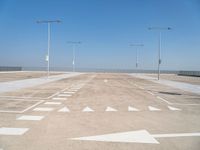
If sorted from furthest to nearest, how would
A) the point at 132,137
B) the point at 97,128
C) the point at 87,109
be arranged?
the point at 87,109, the point at 97,128, the point at 132,137

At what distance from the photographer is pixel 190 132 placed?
21.8ft

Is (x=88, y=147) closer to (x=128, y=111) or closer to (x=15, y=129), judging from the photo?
(x=15, y=129)

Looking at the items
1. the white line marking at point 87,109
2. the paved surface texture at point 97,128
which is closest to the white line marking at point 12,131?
the paved surface texture at point 97,128

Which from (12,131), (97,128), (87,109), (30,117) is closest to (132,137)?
(97,128)

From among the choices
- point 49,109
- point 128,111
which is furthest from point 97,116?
point 49,109

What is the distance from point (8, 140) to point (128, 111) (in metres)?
5.37

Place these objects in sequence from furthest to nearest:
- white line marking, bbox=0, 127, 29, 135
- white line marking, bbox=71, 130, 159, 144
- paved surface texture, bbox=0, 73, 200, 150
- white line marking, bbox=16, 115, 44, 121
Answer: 1. white line marking, bbox=16, 115, 44, 121
2. white line marking, bbox=0, 127, 29, 135
3. white line marking, bbox=71, 130, 159, 144
4. paved surface texture, bbox=0, 73, 200, 150

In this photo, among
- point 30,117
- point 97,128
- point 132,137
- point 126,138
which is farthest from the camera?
point 30,117

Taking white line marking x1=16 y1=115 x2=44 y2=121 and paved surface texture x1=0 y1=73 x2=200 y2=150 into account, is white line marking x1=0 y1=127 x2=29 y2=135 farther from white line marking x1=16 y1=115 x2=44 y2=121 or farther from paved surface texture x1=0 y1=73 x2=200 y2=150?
white line marking x1=16 y1=115 x2=44 y2=121

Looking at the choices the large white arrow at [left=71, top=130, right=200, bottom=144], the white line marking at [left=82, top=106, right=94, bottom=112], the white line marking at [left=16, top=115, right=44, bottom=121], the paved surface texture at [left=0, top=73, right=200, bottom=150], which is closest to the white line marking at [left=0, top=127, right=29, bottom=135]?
the paved surface texture at [left=0, top=73, right=200, bottom=150]

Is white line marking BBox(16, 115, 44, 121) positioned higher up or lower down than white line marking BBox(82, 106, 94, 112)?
higher up

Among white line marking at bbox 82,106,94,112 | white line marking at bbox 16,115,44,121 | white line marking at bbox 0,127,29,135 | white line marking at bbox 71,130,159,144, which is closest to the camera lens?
white line marking at bbox 71,130,159,144

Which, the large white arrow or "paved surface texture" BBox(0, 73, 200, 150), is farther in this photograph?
the large white arrow

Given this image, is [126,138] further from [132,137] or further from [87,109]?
[87,109]
